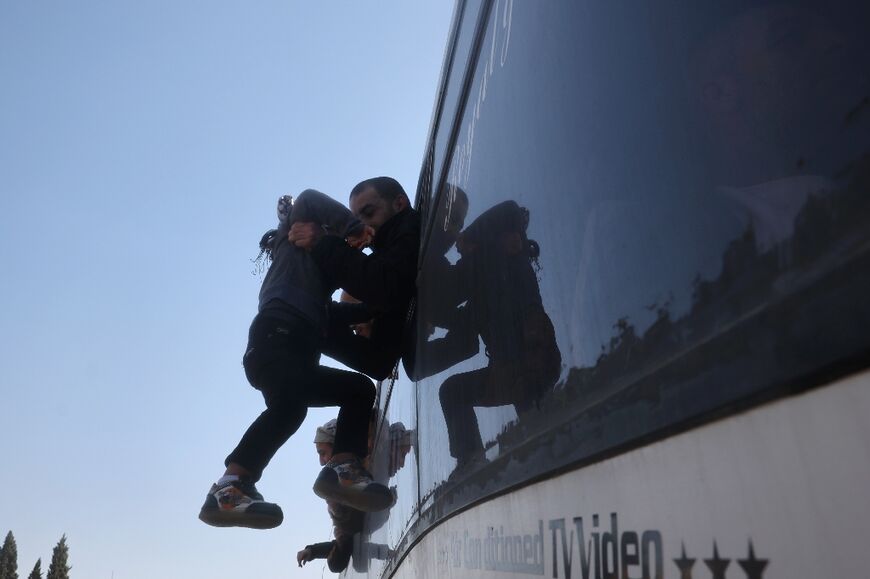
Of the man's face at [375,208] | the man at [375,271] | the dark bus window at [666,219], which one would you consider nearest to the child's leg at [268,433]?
the man at [375,271]

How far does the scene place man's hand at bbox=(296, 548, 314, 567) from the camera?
20.4ft

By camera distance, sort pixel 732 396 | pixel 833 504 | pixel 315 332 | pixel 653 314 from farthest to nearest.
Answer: pixel 315 332, pixel 653 314, pixel 732 396, pixel 833 504

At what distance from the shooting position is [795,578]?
50 cm

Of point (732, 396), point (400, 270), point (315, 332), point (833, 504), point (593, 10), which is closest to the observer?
point (833, 504)

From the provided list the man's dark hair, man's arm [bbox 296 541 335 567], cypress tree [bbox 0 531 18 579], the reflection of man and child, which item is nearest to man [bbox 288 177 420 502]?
the man's dark hair

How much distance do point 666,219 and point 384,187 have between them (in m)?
2.49

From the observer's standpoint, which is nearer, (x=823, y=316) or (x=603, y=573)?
(x=823, y=316)

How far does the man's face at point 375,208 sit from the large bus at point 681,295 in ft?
5.70

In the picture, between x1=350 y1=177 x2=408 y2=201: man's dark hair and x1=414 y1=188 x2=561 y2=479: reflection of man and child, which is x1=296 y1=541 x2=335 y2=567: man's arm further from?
x1=414 y1=188 x2=561 y2=479: reflection of man and child

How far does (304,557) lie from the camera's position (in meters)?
6.22

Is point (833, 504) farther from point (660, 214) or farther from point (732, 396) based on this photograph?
point (660, 214)

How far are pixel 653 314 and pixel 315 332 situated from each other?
2.41 metres

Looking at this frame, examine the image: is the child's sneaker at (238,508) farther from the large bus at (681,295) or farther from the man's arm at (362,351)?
the large bus at (681,295)

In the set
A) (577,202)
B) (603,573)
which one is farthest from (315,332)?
(603,573)
